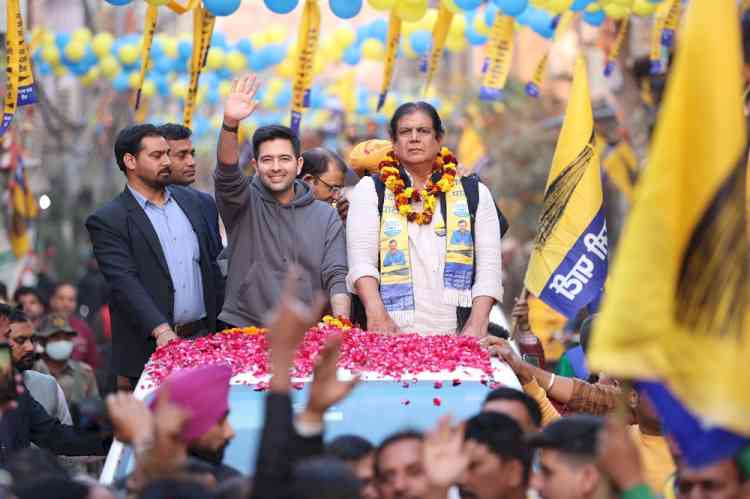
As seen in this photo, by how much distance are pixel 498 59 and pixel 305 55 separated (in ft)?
6.57

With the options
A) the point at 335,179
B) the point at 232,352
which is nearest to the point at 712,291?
the point at 232,352

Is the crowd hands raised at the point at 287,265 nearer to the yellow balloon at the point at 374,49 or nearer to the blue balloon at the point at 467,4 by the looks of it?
the blue balloon at the point at 467,4

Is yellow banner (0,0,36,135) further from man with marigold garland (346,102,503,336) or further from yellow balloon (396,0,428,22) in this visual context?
yellow balloon (396,0,428,22)

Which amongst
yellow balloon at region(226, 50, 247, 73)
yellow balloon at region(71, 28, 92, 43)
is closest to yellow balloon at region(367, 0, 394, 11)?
yellow balloon at region(71, 28, 92, 43)

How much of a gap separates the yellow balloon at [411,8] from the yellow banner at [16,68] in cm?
369

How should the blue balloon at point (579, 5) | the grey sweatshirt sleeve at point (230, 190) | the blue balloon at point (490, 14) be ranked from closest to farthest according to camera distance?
1. the grey sweatshirt sleeve at point (230, 190)
2. the blue balloon at point (579, 5)
3. the blue balloon at point (490, 14)

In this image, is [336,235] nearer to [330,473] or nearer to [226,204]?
[226,204]

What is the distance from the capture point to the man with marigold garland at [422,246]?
30.5ft

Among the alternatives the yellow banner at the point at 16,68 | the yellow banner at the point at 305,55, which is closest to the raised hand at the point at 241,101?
the yellow banner at the point at 16,68

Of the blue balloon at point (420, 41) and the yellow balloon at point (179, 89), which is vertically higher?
the blue balloon at point (420, 41)

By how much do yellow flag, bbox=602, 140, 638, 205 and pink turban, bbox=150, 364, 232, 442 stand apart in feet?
54.5

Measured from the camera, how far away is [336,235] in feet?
31.8

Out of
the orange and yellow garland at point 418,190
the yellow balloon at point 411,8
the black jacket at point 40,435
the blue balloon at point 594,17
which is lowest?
the black jacket at point 40,435

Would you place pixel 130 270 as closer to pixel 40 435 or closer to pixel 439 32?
pixel 40 435
